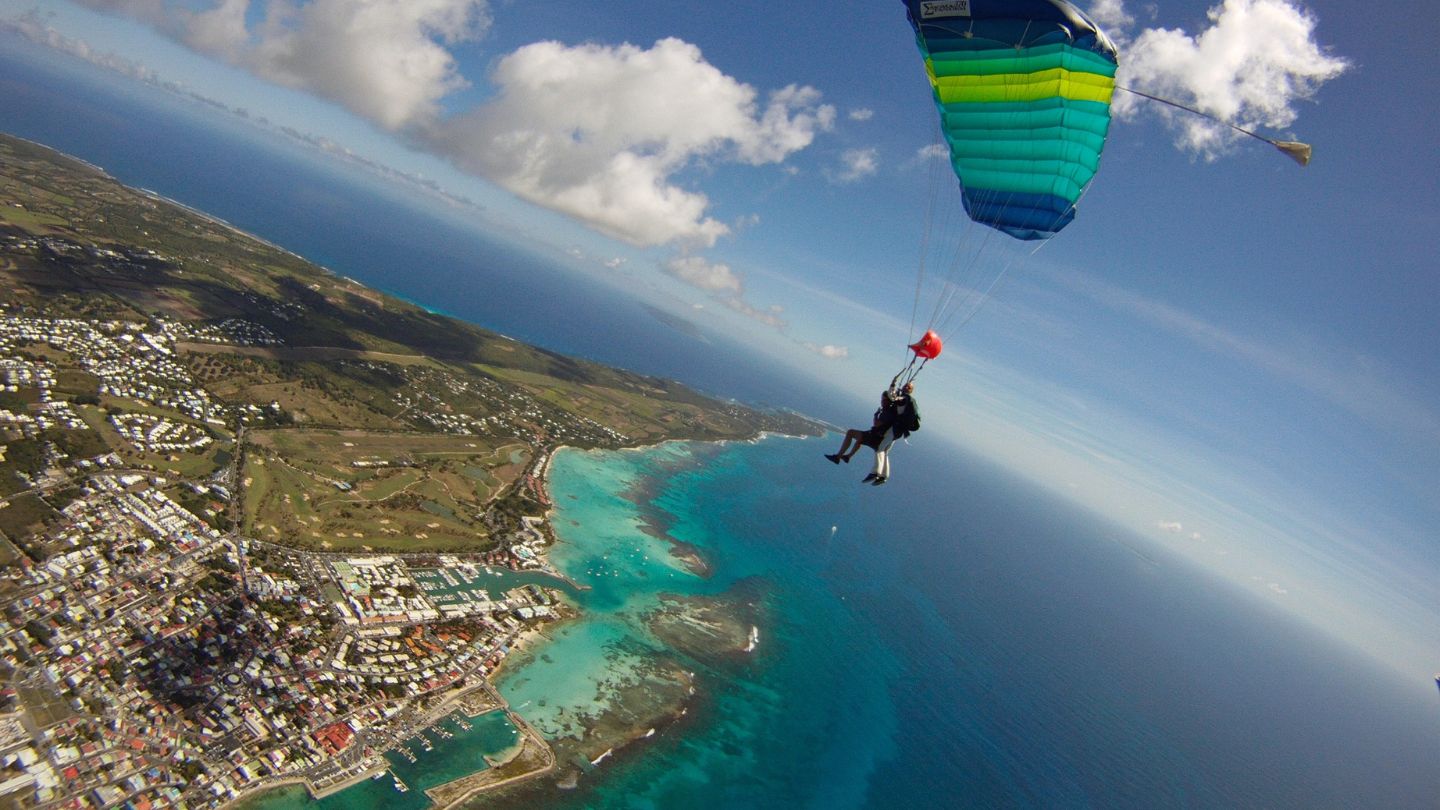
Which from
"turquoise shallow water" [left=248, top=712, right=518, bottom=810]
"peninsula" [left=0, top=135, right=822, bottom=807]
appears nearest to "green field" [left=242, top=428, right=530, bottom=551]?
"peninsula" [left=0, top=135, right=822, bottom=807]

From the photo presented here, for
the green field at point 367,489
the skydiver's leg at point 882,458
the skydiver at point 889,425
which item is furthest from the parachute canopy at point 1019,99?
the green field at point 367,489

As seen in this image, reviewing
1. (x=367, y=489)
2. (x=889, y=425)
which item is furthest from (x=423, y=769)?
(x=367, y=489)

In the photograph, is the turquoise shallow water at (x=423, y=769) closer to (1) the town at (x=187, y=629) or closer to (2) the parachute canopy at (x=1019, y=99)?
(1) the town at (x=187, y=629)

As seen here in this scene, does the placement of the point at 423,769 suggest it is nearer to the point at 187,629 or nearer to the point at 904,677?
the point at 187,629

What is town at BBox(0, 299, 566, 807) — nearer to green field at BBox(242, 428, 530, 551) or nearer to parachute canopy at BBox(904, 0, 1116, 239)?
green field at BBox(242, 428, 530, 551)

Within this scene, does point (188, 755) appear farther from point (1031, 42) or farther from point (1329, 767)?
point (1329, 767)
